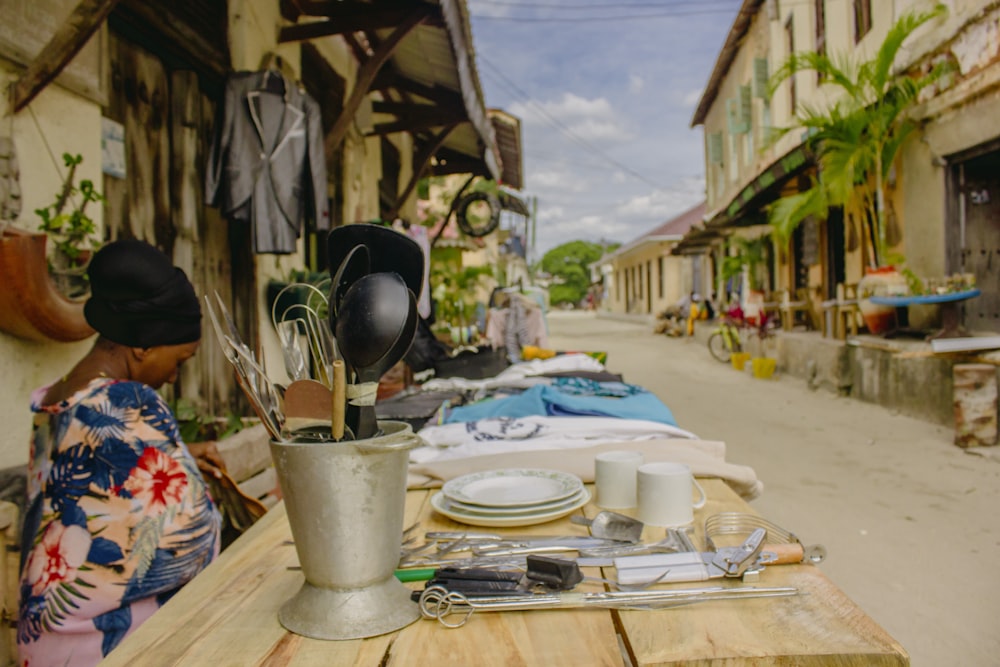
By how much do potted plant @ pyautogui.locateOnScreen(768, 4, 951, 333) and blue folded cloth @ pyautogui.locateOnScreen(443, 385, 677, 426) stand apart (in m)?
5.32

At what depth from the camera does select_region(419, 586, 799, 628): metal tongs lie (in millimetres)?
1011

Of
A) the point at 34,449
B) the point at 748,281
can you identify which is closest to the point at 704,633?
the point at 34,449

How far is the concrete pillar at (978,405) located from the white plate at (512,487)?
464 centimetres

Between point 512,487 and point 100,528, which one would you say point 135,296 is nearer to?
point 100,528

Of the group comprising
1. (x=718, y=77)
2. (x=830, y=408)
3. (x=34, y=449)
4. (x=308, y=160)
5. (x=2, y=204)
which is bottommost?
(x=830, y=408)

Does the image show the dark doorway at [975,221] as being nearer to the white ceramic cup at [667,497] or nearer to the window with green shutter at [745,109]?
the white ceramic cup at [667,497]

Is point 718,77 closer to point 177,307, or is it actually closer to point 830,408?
point 830,408

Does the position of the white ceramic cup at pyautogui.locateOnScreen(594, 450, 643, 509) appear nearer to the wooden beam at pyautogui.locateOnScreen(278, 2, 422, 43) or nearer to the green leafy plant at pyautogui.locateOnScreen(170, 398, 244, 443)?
the green leafy plant at pyautogui.locateOnScreen(170, 398, 244, 443)

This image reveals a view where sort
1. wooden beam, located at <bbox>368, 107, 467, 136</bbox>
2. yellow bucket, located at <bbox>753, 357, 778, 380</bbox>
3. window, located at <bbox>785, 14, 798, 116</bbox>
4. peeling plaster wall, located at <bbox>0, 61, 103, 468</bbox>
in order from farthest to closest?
window, located at <bbox>785, 14, 798, 116</bbox>, yellow bucket, located at <bbox>753, 357, 778, 380</bbox>, wooden beam, located at <bbox>368, 107, 467, 136</bbox>, peeling plaster wall, located at <bbox>0, 61, 103, 468</bbox>

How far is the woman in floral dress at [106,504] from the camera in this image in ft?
5.06

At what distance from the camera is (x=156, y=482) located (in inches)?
63.5

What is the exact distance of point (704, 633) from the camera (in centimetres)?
94

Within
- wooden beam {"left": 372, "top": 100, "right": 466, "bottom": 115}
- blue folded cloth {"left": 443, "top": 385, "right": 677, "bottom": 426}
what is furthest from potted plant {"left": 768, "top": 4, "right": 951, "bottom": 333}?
blue folded cloth {"left": 443, "top": 385, "right": 677, "bottom": 426}

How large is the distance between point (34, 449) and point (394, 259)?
1.25 meters
